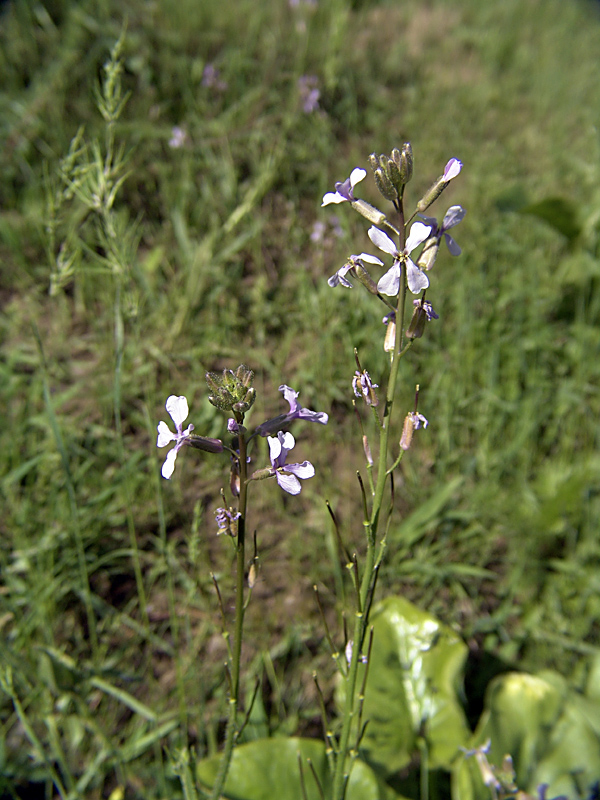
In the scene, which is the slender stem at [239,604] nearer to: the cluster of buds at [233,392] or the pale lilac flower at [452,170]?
the cluster of buds at [233,392]

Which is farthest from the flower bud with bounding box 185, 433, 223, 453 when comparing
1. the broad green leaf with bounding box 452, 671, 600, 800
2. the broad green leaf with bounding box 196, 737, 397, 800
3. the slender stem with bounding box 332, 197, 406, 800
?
the broad green leaf with bounding box 452, 671, 600, 800

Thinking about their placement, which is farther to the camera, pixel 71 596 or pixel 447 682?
pixel 71 596

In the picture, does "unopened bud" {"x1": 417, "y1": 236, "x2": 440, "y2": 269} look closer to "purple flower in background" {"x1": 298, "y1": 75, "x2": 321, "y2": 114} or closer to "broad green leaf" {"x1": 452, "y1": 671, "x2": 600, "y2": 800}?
"broad green leaf" {"x1": 452, "y1": 671, "x2": 600, "y2": 800}

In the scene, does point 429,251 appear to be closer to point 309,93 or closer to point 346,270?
point 346,270

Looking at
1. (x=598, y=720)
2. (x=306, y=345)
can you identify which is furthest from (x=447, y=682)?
(x=306, y=345)

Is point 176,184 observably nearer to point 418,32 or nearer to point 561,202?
point 561,202

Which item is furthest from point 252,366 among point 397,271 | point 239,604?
point 397,271
